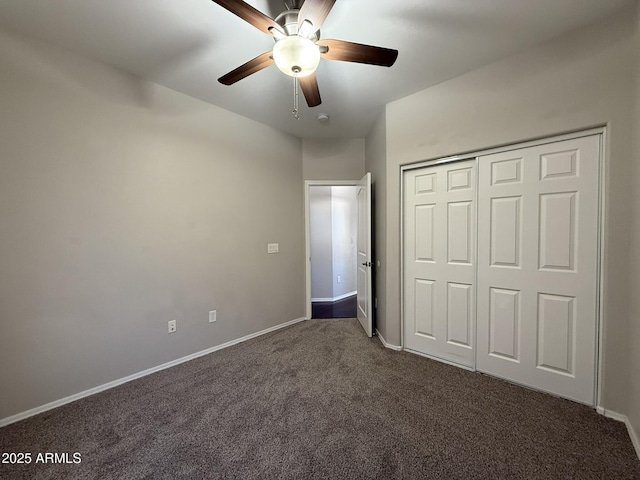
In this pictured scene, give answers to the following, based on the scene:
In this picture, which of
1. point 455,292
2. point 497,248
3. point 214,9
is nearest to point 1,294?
point 214,9

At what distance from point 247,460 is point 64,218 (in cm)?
204

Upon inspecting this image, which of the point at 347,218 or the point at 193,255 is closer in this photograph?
the point at 193,255

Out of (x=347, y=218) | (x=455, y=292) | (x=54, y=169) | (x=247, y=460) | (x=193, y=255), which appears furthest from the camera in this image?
(x=347, y=218)

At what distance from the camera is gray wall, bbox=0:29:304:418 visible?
5.44 feet

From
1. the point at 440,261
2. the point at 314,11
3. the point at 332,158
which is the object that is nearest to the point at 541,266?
the point at 440,261

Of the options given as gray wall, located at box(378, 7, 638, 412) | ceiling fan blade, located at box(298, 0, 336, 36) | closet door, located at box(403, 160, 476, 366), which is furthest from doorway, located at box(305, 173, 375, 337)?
ceiling fan blade, located at box(298, 0, 336, 36)

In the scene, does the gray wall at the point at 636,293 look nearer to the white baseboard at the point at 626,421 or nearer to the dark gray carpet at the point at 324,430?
the white baseboard at the point at 626,421

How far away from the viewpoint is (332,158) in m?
3.51

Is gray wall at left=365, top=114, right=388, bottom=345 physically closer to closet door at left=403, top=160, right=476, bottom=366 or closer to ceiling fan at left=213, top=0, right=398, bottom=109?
closet door at left=403, top=160, right=476, bottom=366

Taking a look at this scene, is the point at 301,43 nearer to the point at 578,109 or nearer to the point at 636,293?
the point at 578,109

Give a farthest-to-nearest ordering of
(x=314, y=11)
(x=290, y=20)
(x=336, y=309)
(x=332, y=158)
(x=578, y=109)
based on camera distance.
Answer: (x=336, y=309) < (x=332, y=158) < (x=578, y=109) < (x=290, y=20) < (x=314, y=11)

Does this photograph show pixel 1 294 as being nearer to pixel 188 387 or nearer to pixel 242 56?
pixel 188 387

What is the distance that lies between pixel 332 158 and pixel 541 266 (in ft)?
8.49

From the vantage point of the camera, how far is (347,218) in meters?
5.19
